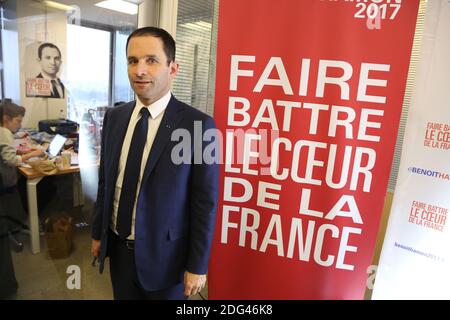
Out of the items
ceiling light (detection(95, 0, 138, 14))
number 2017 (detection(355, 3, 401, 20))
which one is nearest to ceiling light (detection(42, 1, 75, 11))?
ceiling light (detection(95, 0, 138, 14))

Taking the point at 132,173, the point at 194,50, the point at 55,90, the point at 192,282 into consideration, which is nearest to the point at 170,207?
the point at 132,173

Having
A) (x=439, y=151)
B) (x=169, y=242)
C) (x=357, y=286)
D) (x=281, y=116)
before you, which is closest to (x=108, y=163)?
(x=169, y=242)

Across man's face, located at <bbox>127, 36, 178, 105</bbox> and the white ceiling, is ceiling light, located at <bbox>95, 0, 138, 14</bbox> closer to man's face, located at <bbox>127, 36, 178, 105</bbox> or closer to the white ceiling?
the white ceiling

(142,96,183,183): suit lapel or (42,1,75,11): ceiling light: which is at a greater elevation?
(42,1,75,11): ceiling light

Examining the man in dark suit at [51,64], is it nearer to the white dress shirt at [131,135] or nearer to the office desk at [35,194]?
the office desk at [35,194]

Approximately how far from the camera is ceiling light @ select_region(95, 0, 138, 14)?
1.95 metres

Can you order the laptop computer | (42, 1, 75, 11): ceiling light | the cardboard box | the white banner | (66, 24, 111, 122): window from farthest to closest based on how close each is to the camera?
the cardboard box < the laptop computer < (66, 24, 111, 122): window < (42, 1, 75, 11): ceiling light < the white banner

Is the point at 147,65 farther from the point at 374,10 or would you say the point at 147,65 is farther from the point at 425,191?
the point at 425,191

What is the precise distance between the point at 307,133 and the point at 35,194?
6.73ft

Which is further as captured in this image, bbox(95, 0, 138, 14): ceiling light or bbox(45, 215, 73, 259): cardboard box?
bbox(45, 215, 73, 259): cardboard box

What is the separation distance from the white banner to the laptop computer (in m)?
2.16

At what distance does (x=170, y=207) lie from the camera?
1158 millimetres
